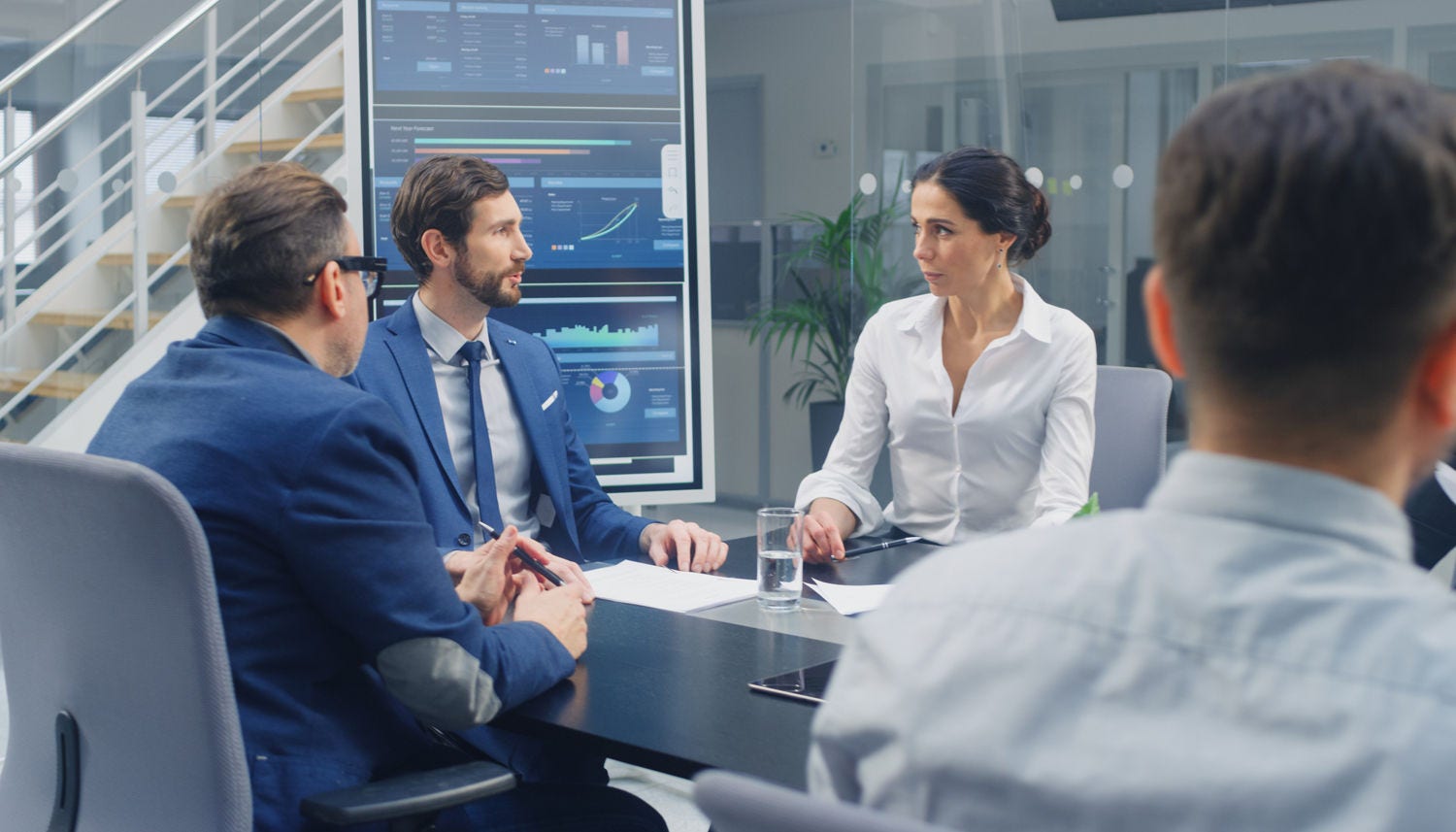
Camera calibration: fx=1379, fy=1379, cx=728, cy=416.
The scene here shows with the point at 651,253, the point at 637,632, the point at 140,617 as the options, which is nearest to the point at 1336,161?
the point at 140,617

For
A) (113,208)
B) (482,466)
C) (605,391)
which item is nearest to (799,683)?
(482,466)

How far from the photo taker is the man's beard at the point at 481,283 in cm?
263

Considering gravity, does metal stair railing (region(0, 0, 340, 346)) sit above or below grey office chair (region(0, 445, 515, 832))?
above

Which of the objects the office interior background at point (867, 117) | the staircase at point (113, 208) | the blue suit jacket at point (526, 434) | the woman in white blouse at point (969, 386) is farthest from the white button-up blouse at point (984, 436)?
the staircase at point (113, 208)

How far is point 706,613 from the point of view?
194 centimetres

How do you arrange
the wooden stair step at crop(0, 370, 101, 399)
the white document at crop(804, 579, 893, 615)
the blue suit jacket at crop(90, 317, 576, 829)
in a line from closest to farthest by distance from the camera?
1. the blue suit jacket at crop(90, 317, 576, 829)
2. the white document at crop(804, 579, 893, 615)
3. the wooden stair step at crop(0, 370, 101, 399)

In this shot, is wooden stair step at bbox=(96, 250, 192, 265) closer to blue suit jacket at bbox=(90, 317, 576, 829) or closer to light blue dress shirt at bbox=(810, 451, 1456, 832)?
blue suit jacket at bbox=(90, 317, 576, 829)

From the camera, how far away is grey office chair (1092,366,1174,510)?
2752mm

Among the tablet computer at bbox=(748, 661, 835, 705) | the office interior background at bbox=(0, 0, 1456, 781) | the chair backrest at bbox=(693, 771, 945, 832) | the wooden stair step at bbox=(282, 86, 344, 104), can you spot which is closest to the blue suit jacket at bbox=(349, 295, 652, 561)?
the tablet computer at bbox=(748, 661, 835, 705)

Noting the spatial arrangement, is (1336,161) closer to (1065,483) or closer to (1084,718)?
(1084,718)

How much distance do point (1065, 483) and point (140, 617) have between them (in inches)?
66.9

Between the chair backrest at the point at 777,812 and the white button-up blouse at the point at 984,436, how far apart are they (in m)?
1.81

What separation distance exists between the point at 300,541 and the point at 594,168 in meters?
2.10

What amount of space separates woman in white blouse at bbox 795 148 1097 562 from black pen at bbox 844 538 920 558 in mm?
91
